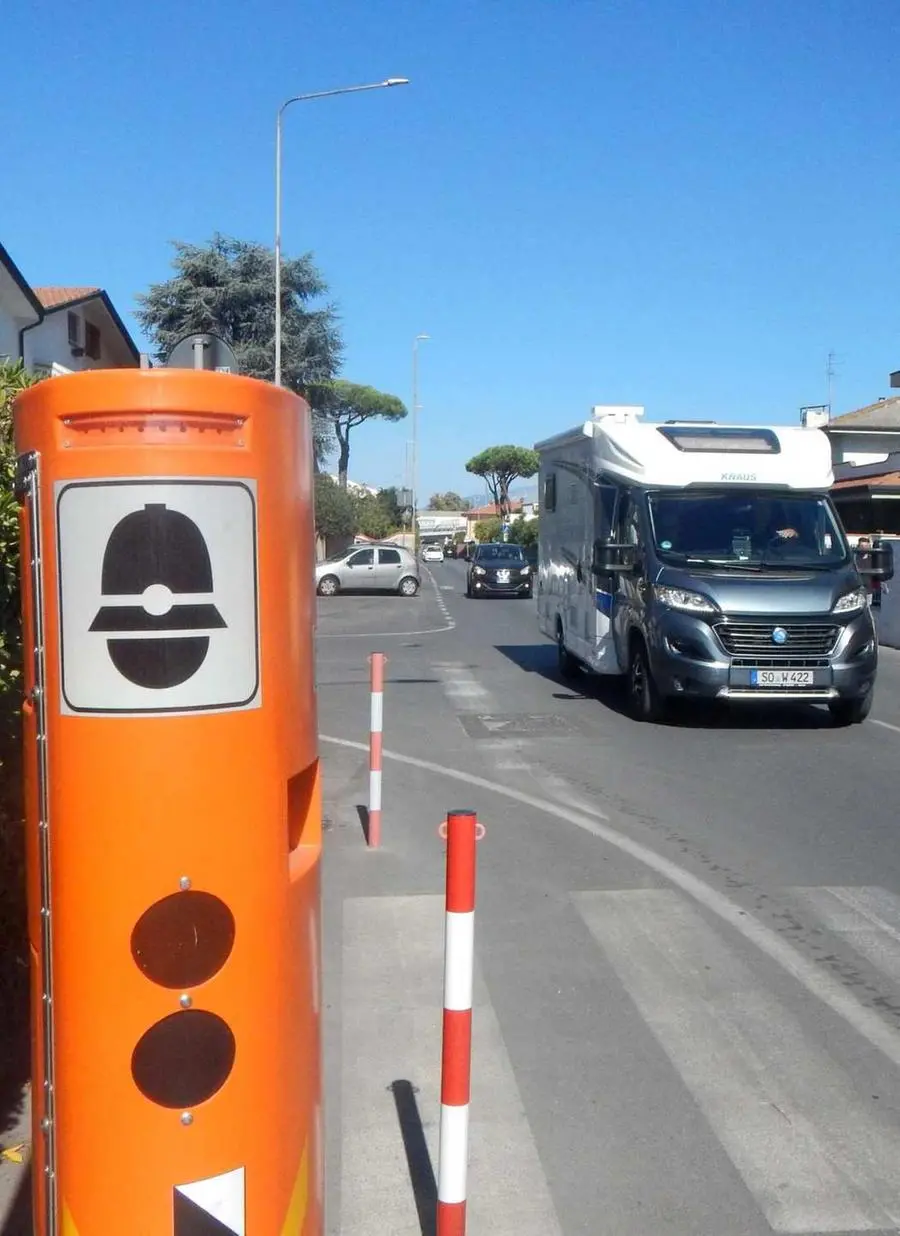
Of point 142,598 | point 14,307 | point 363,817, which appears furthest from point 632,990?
point 14,307

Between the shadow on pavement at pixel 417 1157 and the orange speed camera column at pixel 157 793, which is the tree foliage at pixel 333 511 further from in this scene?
the orange speed camera column at pixel 157 793

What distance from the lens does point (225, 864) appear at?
8.08 feet

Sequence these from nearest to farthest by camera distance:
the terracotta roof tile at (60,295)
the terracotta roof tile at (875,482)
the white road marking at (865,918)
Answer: the white road marking at (865,918), the terracotta roof tile at (60,295), the terracotta roof tile at (875,482)

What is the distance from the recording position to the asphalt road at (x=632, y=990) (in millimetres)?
3830

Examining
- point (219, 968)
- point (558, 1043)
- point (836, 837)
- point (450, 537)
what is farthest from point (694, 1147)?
point (450, 537)

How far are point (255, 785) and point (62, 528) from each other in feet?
2.00

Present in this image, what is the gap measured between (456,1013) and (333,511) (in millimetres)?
59146

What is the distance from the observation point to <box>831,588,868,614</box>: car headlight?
39.3 feet

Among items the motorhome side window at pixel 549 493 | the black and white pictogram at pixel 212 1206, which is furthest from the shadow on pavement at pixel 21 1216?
the motorhome side window at pixel 549 493

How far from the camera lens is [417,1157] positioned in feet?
13.0

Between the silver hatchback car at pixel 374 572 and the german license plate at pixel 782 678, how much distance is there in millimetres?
27313

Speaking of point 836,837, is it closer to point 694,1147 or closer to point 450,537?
point 694,1147

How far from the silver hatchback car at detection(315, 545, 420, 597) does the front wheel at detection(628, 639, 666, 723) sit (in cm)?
2587

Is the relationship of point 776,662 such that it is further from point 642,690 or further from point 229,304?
point 229,304
